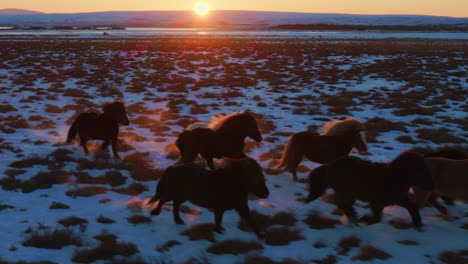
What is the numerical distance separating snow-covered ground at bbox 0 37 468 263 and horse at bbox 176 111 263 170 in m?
0.93

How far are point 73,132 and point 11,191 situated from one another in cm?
256

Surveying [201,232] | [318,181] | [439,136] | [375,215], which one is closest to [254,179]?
[201,232]

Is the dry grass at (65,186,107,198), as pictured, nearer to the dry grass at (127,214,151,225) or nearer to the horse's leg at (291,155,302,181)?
the dry grass at (127,214,151,225)

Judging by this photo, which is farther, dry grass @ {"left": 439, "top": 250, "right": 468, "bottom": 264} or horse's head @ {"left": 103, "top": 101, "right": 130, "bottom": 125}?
horse's head @ {"left": 103, "top": 101, "right": 130, "bottom": 125}

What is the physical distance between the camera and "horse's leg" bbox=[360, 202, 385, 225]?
17.8 feet

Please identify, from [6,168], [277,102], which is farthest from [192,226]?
[277,102]

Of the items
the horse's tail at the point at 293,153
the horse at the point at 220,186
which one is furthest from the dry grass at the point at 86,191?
the horse's tail at the point at 293,153

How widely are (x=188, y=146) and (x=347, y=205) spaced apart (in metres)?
2.87

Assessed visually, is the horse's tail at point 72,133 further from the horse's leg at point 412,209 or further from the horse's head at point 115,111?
the horse's leg at point 412,209

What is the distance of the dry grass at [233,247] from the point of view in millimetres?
4898

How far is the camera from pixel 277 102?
52.9 feet

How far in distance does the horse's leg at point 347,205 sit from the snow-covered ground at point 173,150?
17cm

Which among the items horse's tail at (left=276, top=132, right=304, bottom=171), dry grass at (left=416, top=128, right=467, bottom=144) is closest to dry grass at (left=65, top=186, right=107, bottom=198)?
horse's tail at (left=276, top=132, right=304, bottom=171)

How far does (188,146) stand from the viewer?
7.08 metres
